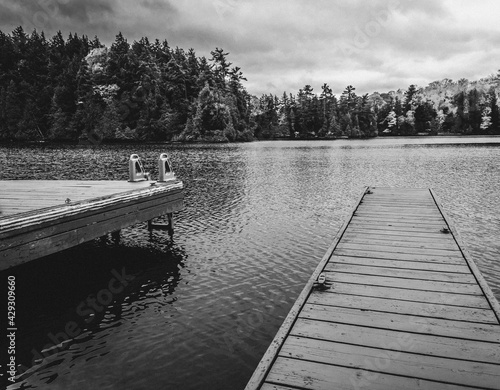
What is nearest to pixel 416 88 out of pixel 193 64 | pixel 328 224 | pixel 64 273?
pixel 193 64

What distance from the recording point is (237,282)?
1059 centimetres

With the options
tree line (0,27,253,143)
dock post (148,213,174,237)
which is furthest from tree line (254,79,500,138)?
dock post (148,213,174,237)

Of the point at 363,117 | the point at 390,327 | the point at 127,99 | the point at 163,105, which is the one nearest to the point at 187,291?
the point at 390,327

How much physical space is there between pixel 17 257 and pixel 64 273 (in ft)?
11.9

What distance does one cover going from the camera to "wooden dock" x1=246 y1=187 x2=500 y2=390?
4160 mm

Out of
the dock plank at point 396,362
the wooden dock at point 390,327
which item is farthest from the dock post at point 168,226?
the dock plank at point 396,362

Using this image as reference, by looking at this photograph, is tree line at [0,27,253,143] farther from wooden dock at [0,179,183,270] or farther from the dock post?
wooden dock at [0,179,183,270]

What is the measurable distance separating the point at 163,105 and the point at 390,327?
120387 mm

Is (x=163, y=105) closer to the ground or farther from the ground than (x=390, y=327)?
farther from the ground

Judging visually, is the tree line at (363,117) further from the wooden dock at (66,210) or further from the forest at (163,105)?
the wooden dock at (66,210)

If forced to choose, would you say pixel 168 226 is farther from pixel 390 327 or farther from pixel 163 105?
pixel 163 105

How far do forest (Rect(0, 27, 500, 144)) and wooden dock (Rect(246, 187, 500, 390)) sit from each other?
341 feet

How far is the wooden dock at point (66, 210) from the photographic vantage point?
7.96 meters

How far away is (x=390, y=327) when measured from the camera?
17.3 ft
